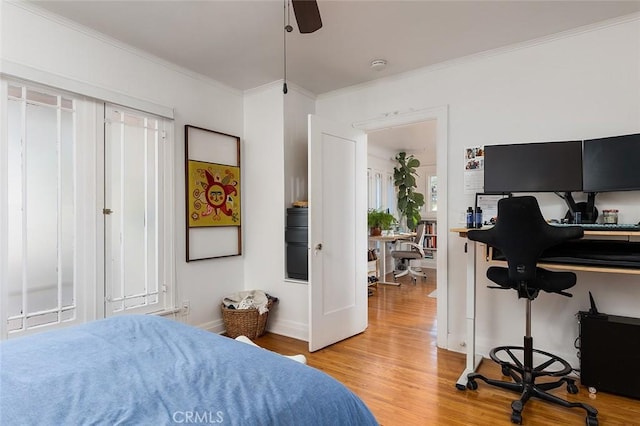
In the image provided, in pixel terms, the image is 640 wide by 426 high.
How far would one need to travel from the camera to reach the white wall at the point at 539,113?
8.02 ft

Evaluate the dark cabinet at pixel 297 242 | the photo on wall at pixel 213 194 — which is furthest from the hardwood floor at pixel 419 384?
the photo on wall at pixel 213 194

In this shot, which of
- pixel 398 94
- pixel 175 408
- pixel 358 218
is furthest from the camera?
pixel 358 218

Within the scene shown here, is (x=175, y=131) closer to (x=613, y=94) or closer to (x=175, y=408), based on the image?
(x=175, y=408)

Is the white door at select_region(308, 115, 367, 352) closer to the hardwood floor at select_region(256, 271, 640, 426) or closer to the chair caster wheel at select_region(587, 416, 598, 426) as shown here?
the hardwood floor at select_region(256, 271, 640, 426)

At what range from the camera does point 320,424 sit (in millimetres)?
923

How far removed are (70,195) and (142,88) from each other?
1031mm

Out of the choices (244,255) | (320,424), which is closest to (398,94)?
(244,255)

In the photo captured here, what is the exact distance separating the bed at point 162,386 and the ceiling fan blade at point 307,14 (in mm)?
1522

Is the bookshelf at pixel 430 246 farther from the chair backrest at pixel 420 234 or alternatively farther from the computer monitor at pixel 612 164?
the computer monitor at pixel 612 164

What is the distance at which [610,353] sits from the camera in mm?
2271

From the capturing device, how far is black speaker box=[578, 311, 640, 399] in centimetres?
221

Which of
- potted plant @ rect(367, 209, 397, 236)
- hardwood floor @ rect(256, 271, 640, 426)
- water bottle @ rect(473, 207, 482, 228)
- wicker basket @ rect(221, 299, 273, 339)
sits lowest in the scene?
Result: hardwood floor @ rect(256, 271, 640, 426)
